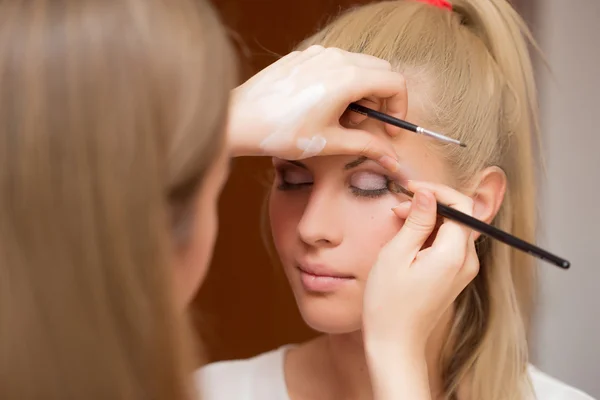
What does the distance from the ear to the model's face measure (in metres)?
0.08

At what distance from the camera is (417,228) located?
0.74 meters

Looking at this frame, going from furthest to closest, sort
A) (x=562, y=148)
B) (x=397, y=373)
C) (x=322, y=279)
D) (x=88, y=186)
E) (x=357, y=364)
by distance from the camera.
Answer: (x=562, y=148), (x=357, y=364), (x=322, y=279), (x=397, y=373), (x=88, y=186)

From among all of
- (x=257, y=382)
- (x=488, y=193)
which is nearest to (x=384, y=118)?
(x=488, y=193)

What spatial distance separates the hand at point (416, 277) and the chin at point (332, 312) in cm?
8

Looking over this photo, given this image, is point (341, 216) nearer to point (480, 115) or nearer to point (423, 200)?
point (423, 200)

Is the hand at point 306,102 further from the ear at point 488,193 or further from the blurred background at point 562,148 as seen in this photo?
the blurred background at point 562,148

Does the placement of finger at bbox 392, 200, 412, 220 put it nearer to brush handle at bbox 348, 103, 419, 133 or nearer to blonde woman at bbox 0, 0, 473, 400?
brush handle at bbox 348, 103, 419, 133

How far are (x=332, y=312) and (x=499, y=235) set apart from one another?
217 mm

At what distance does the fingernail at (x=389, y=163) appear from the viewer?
2.54 ft

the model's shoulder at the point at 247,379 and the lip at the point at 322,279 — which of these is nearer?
the lip at the point at 322,279

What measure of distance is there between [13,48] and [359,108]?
0.41 m

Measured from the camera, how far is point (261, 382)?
1001mm

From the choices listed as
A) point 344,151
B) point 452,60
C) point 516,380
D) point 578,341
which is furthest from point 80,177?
point 578,341

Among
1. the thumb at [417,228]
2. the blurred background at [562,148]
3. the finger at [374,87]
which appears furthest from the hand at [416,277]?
the blurred background at [562,148]
